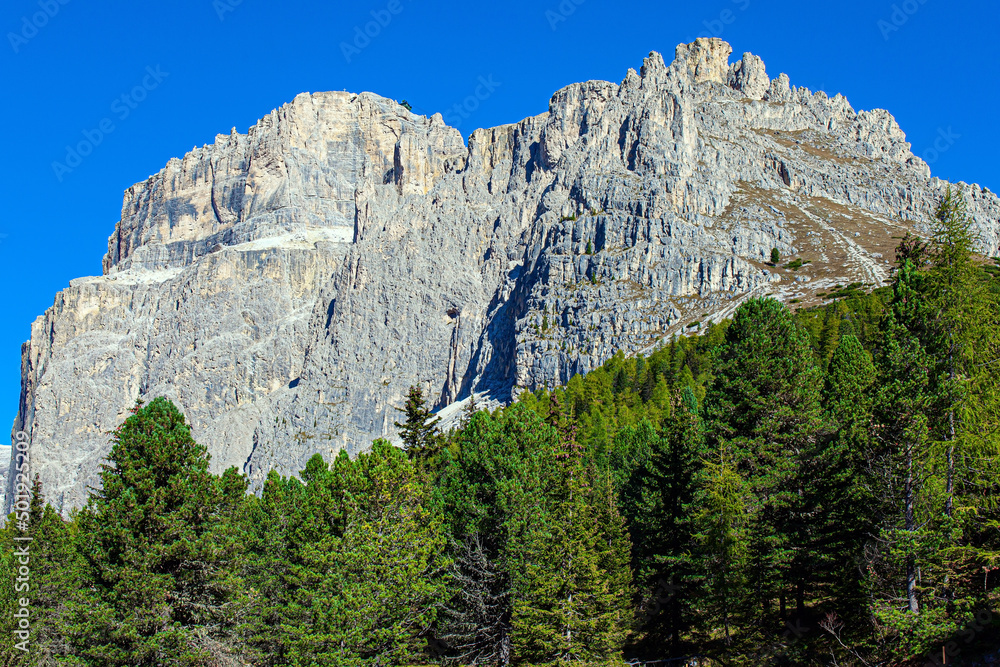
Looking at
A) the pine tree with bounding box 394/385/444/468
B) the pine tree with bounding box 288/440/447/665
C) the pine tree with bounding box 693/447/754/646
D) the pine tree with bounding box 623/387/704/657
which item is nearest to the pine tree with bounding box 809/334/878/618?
the pine tree with bounding box 693/447/754/646

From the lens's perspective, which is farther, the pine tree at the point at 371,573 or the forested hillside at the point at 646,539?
the pine tree at the point at 371,573

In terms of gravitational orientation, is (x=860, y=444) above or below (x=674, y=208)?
below

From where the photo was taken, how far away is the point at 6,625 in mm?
35906

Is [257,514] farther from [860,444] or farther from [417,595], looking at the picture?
[860,444]

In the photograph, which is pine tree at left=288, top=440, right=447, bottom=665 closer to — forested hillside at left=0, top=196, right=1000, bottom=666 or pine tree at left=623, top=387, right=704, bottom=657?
forested hillside at left=0, top=196, right=1000, bottom=666

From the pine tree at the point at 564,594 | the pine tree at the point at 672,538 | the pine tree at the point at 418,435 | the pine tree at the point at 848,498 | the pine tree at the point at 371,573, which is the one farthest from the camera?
the pine tree at the point at 418,435

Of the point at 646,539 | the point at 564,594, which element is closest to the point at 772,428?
the point at 646,539

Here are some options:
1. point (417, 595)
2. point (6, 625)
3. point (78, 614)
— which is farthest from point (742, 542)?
point (6, 625)

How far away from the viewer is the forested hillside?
2698cm

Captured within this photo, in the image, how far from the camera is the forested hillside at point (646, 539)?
88.5 feet

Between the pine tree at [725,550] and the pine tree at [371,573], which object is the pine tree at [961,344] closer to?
the pine tree at [725,550]

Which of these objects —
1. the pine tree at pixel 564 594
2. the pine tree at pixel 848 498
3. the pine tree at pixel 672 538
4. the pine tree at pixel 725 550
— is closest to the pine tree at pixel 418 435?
the pine tree at pixel 564 594

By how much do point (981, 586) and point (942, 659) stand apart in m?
4.80

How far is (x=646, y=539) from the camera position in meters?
40.9
